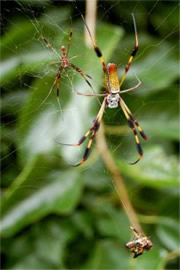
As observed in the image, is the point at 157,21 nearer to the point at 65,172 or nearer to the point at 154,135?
the point at 154,135


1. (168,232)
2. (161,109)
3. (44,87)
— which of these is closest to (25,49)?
(44,87)

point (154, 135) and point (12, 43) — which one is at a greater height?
point (12, 43)

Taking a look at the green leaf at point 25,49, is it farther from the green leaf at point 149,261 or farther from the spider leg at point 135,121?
the green leaf at point 149,261

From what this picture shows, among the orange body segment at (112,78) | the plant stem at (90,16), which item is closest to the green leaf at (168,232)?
the orange body segment at (112,78)

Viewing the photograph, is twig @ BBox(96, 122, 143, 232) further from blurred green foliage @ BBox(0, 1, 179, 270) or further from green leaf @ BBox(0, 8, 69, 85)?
green leaf @ BBox(0, 8, 69, 85)

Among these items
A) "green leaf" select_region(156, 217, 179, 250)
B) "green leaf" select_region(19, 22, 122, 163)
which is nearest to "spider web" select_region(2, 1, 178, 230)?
"green leaf" select_region(19, 22, 122, 163)

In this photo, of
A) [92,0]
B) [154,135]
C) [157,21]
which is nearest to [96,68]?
[92,0]

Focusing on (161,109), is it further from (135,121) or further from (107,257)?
(107,257)
